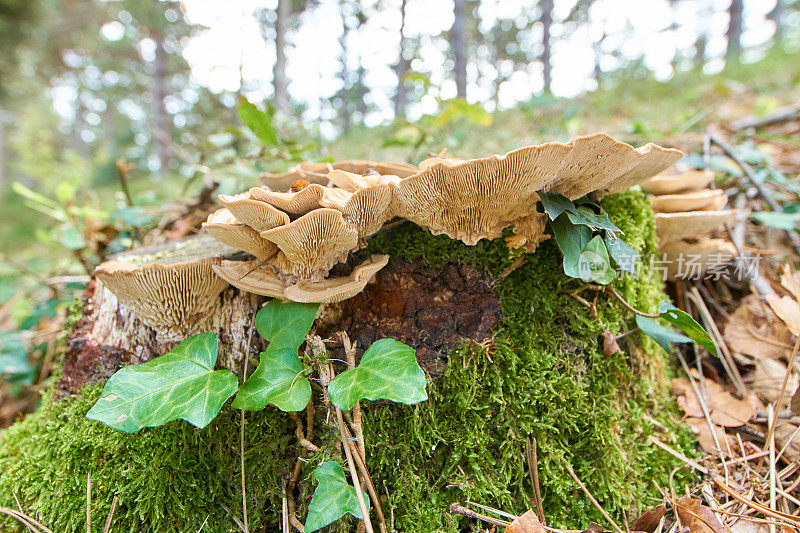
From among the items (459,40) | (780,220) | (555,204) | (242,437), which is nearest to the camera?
(555,204)

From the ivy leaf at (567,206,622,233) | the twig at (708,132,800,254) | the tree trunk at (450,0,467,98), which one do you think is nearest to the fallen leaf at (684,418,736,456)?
the ivy leaf at (567,206,622,233)

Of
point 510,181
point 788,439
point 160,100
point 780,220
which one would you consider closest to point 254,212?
point 510,181

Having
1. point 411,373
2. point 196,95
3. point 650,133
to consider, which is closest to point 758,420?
point 411,373

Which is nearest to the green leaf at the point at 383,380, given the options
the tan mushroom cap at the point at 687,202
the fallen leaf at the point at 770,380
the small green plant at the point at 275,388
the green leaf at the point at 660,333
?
the small green plant at the point at 275,388

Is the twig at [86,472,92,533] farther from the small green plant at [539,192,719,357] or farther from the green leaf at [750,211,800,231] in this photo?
the green leaf at [750,211,800,231]

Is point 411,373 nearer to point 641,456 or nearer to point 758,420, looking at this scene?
point 641,456

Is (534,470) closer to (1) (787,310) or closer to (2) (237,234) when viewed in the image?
(1) (787,310)
